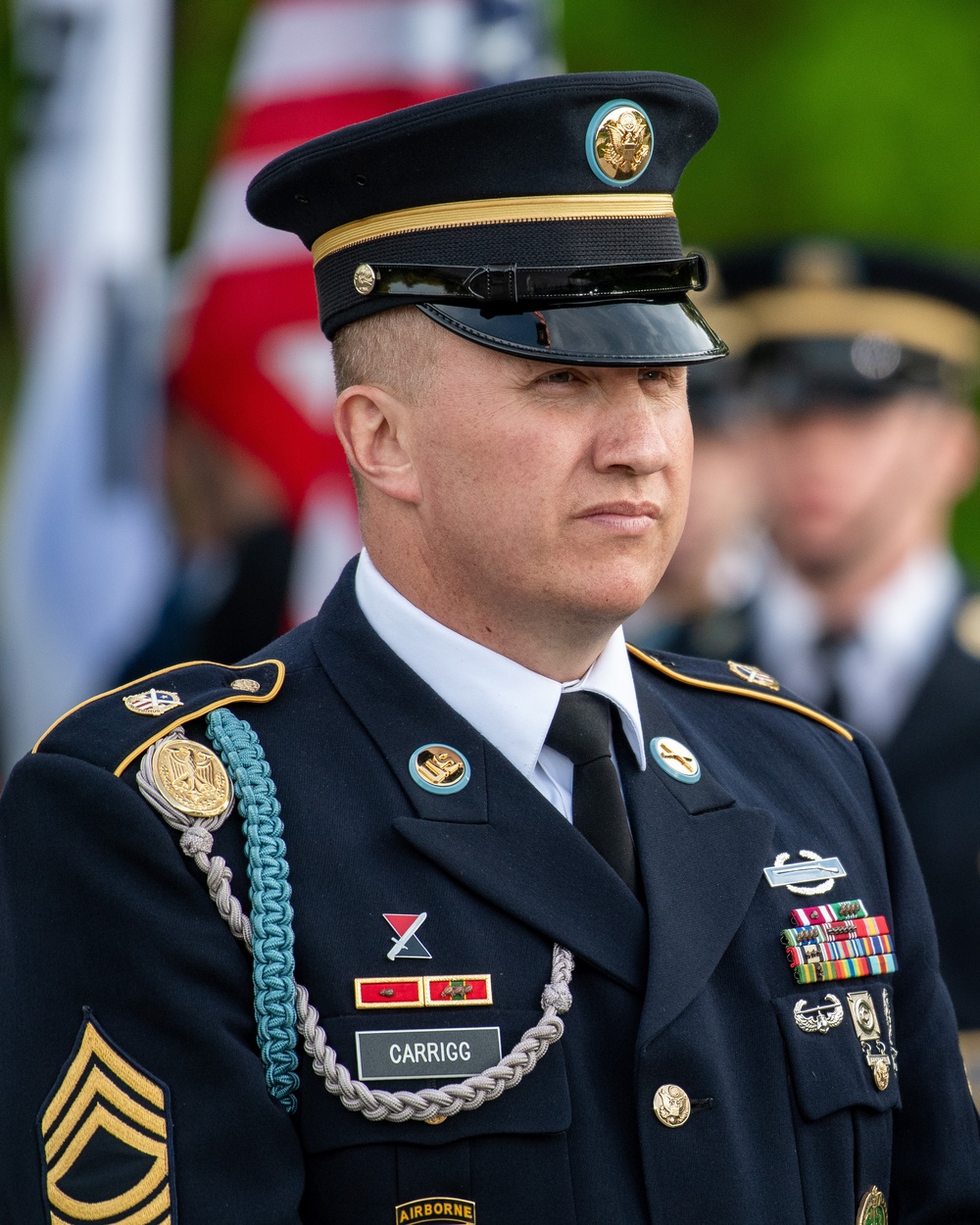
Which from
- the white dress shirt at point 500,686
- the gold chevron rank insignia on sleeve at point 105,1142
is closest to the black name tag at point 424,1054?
the gold chevron rank insignia on sleeve at point 105,1142

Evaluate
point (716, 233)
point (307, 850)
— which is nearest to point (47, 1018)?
point (307, 850)

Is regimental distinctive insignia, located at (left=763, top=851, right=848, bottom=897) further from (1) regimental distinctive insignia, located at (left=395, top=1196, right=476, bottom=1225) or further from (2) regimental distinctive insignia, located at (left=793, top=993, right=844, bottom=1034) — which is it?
(1) regimental distinctive insignia, located at (left=395, top=1196, right=476, bottom=1225)

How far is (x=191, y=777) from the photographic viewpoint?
7.38ft

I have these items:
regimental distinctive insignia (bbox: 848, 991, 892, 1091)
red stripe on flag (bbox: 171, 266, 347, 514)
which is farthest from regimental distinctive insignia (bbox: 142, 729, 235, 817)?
red stripe on flag (bbox: 171, 266, 347, 514)

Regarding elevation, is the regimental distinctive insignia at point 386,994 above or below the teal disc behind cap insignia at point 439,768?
below

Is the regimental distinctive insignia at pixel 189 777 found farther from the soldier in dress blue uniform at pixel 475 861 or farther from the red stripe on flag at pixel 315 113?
the red stripe on flag at pixel 315 113

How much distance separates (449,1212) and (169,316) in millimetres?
5849

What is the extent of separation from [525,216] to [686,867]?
91 cm

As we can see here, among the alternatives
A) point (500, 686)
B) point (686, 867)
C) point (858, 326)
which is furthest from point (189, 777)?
point (858, 326)

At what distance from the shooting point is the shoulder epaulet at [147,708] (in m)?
2.26

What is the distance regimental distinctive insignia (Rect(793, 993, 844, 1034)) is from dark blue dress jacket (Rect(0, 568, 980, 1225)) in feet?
0.04

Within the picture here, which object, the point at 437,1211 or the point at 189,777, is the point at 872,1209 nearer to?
the point at 437,1211

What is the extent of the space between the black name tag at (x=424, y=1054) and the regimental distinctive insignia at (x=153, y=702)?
1.69 ft

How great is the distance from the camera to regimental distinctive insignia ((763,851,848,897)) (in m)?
2.48
